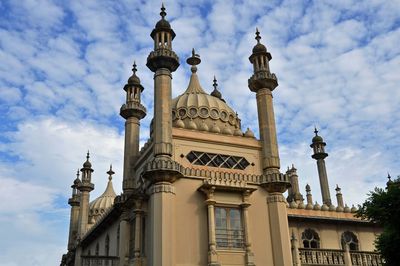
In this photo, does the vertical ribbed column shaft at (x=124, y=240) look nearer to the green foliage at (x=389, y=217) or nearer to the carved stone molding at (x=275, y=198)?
the carved stone molding at (x=275, y=198)

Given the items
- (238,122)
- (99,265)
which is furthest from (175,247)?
(238,122)

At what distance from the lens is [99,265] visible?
24766mm

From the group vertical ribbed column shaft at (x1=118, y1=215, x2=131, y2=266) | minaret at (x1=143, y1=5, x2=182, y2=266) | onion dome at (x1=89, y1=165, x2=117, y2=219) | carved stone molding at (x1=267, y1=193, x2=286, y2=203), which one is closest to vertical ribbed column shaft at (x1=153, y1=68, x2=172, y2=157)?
minaret at (x1=143, y1=5, x2=182, y2=266)

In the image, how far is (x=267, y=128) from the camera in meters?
23.1

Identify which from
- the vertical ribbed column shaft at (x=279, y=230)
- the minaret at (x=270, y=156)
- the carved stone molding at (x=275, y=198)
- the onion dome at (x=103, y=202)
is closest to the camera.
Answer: the vertical ribbed column shaft at (x=279, y=230)

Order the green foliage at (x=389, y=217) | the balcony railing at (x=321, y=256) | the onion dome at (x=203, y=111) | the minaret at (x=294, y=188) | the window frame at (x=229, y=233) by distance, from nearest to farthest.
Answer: the green foliage at (x=389, y=217)
the window frame at (x=229, y=233)
the balcony railing at (x=321, y=256)
the onion dome at (x=203, y=111)
the minaret at (x=294, y=188)

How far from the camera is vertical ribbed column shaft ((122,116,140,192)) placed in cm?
2411

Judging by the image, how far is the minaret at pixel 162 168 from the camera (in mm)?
18600

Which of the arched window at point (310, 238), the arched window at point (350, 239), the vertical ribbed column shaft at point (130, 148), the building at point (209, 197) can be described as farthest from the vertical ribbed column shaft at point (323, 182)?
the vertical ribbed column shaft at point (130, 148)

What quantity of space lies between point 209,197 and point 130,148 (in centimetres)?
654

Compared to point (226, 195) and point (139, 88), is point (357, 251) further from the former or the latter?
point (139, 88)

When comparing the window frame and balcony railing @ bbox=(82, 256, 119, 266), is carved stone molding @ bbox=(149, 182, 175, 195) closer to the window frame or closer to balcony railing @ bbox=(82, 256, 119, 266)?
the window frame

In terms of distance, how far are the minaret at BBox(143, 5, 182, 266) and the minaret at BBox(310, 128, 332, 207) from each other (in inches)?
478

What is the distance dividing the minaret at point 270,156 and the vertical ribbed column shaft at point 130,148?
6519 millimetres
